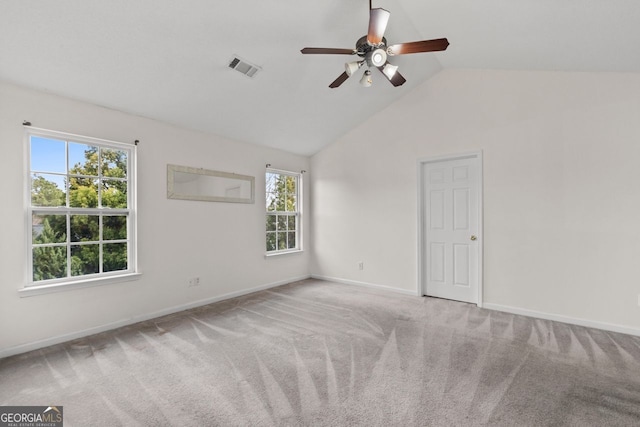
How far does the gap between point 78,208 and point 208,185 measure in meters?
1.49


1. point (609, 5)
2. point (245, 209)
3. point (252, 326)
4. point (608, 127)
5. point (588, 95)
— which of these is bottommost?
point (252, 326)

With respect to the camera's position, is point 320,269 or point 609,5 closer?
point 609,5

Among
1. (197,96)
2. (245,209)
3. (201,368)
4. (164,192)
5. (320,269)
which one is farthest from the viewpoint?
(320,269)

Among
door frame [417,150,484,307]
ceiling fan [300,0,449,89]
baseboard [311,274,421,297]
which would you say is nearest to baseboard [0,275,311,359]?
baseboard [311,274,421,297]

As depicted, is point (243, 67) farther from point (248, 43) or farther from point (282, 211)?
point (282, 211)

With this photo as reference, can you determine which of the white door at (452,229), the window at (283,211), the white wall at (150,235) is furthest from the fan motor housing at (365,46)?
the window at (283,211)

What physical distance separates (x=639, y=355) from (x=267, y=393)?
3245mm

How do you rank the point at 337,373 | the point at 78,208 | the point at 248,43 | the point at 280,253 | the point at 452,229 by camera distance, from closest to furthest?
1. the point at 337,373
2. the point at 248,43
3. the point at 78,208
4. the point at 452,229
5. the point at 280,253

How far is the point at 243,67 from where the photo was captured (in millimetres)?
3145

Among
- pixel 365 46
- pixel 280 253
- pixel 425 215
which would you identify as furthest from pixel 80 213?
pixel 425 215

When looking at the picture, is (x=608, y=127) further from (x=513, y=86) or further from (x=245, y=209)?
(x=245, y=209)

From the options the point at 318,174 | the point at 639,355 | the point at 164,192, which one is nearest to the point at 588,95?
the point at 639,355

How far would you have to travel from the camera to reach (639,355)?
2.60 meters

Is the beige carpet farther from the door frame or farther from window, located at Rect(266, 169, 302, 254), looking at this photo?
window, located at Rect(266, 169, 302, 254)
